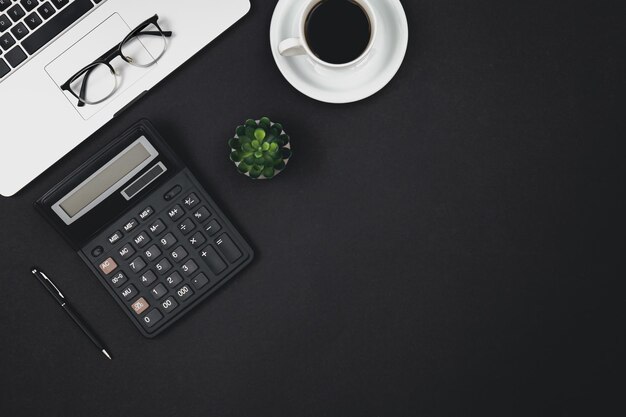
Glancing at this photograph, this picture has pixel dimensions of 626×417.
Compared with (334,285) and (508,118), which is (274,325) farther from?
(508,118)

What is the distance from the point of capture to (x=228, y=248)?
771 millimetres

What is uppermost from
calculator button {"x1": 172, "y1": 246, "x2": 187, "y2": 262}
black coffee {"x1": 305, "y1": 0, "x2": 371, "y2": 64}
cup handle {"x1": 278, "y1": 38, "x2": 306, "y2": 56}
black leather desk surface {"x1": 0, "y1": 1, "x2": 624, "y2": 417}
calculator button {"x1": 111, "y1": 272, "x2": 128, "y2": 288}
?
cup handle {"x1": 278, "y1": 38, "x2": 306, "y2": 56}

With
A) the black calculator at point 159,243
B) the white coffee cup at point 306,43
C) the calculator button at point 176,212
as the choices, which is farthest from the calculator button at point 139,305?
the white coffee cup at point 306,43

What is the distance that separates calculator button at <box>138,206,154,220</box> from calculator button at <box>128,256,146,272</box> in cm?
5

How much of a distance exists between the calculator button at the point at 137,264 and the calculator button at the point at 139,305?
1.4 inches

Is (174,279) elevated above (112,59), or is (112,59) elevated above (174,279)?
(112,59)

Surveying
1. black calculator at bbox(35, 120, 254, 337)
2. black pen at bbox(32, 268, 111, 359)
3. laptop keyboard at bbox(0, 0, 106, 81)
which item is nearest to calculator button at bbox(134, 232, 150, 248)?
black calculator at bbox(35, 120, 254, 337)

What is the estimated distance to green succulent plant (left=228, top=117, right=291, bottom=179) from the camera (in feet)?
2.35

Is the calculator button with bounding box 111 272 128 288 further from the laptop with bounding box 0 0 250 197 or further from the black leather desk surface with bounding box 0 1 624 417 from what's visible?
the laptop with bounding box 0 0 250 197

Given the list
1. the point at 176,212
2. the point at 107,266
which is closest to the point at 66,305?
the point at 107,266

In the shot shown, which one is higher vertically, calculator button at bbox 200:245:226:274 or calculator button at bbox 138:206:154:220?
calculator button at bbox 138:206:154:220

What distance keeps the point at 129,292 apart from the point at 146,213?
97 millimetres

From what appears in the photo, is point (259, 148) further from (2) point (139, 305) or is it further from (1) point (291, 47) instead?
(2) point (139, 305)

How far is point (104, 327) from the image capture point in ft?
2.64
